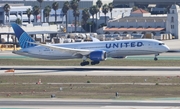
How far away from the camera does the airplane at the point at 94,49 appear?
83938 mm

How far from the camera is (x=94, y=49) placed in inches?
3344

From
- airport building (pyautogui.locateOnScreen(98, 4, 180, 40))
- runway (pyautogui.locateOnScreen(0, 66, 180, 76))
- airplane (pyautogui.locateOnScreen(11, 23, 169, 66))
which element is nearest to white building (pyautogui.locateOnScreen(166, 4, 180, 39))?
airport building (pyautogui.locateOnScreen(98, 4, 180, 40))

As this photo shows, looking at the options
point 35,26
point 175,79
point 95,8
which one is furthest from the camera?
point 95,8

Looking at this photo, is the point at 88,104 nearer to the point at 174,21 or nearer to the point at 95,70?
the point at 95,70

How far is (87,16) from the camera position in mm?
191375

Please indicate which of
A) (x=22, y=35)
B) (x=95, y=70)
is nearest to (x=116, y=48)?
(x=95, y=70)

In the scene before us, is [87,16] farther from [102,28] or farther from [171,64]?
[171,64]

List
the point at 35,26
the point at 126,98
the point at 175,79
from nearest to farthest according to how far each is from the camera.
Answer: the point at 126,98 < the point at 175,79 < the point at 35,26

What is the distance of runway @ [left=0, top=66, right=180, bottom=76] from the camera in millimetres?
76438

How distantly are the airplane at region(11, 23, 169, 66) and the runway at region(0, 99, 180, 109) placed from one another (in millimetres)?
28933

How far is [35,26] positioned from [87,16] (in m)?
30.9

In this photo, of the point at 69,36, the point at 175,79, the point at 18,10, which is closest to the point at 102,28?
the point at 69,36

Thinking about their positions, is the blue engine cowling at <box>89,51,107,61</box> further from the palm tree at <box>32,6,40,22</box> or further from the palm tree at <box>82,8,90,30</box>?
the palm tree at <box>82,8,90,30</box>

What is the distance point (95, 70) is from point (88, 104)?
29.1 metres
